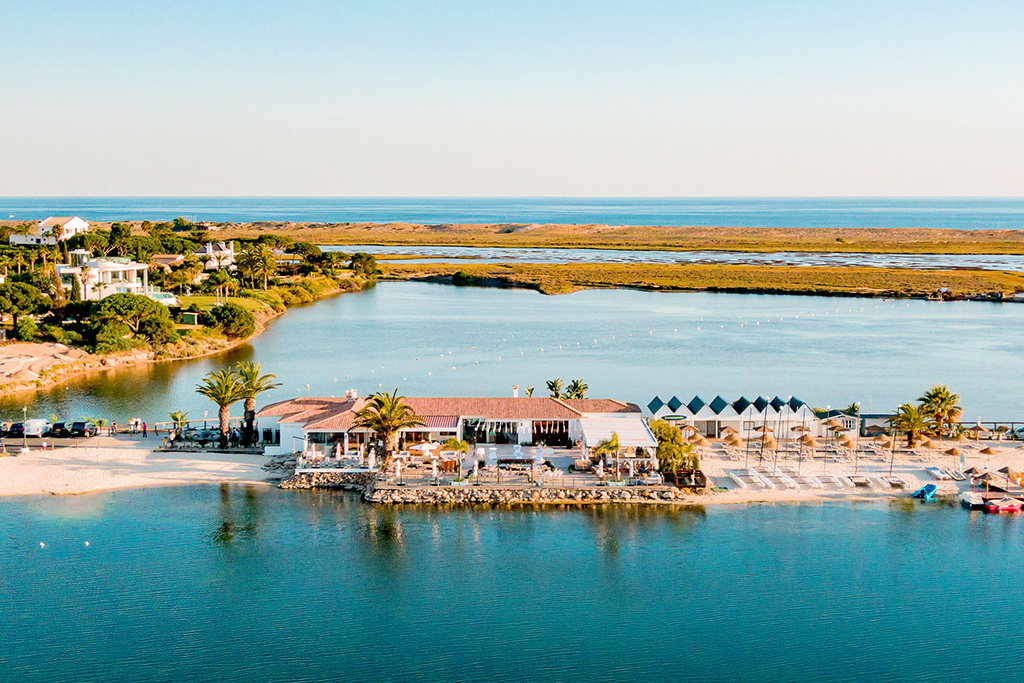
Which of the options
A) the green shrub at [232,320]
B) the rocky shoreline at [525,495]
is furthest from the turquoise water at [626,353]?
the rocky shoreline at [525,495]

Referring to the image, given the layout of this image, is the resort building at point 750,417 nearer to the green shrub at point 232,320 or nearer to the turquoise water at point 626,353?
the turquoise water at point 626,353

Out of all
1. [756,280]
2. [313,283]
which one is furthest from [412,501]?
[756,280]

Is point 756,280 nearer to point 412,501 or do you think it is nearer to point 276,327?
point 276,327

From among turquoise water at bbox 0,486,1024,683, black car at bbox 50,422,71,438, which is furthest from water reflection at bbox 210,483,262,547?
black car at bbox 50,422,71,438

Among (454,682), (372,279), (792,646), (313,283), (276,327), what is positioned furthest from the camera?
(372,279)

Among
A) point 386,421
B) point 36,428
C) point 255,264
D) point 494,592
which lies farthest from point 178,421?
point 255,264

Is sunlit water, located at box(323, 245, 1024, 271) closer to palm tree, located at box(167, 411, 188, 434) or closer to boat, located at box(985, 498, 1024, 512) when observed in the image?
boat, located at box(985, 498, 1024, 512)
